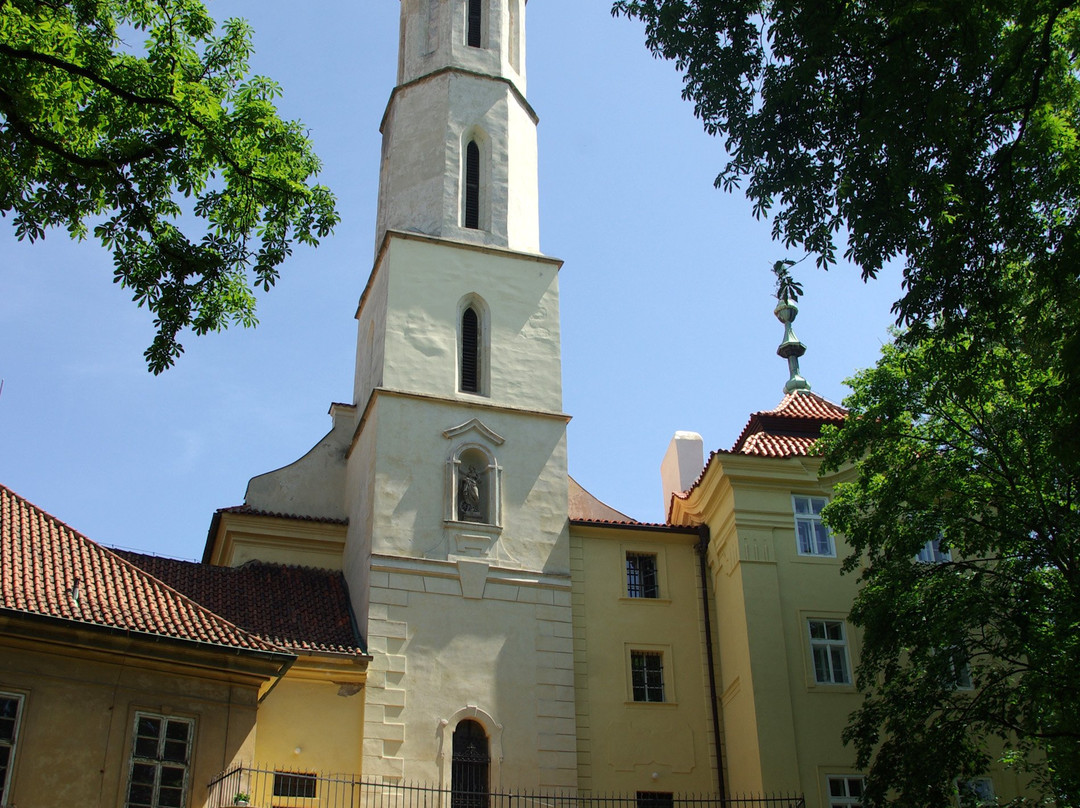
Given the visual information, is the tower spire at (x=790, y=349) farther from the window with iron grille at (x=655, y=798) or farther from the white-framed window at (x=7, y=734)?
the white-framed window at (x=7, y=734)

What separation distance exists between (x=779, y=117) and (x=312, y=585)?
1375 cm

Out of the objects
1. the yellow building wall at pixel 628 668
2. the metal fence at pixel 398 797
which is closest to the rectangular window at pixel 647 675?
the yellow building wall at pixel 628 668

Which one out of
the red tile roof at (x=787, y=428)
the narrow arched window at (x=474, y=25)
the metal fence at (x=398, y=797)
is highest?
the narrow arched window at (x=474, y=25)

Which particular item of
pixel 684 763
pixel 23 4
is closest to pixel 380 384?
pixel 684 763

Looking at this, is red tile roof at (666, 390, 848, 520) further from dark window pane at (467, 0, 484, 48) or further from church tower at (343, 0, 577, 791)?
dark window pane at (467, 0, 484, 48)

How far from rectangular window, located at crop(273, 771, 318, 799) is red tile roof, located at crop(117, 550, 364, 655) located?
210 centimetres

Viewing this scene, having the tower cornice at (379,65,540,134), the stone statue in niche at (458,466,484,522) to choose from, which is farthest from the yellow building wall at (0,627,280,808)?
the tower cornice at (379,65,540,134)

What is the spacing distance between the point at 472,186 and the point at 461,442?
22.4 ft

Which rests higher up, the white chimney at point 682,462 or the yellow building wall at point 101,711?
the white chimney at point 682,462

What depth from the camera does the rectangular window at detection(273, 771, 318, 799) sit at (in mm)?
20391

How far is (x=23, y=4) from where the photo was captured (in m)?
13.6

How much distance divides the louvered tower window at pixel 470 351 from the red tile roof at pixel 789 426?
220 inches

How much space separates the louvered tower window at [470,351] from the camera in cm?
2611

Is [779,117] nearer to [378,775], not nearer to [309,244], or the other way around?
[309,244]
